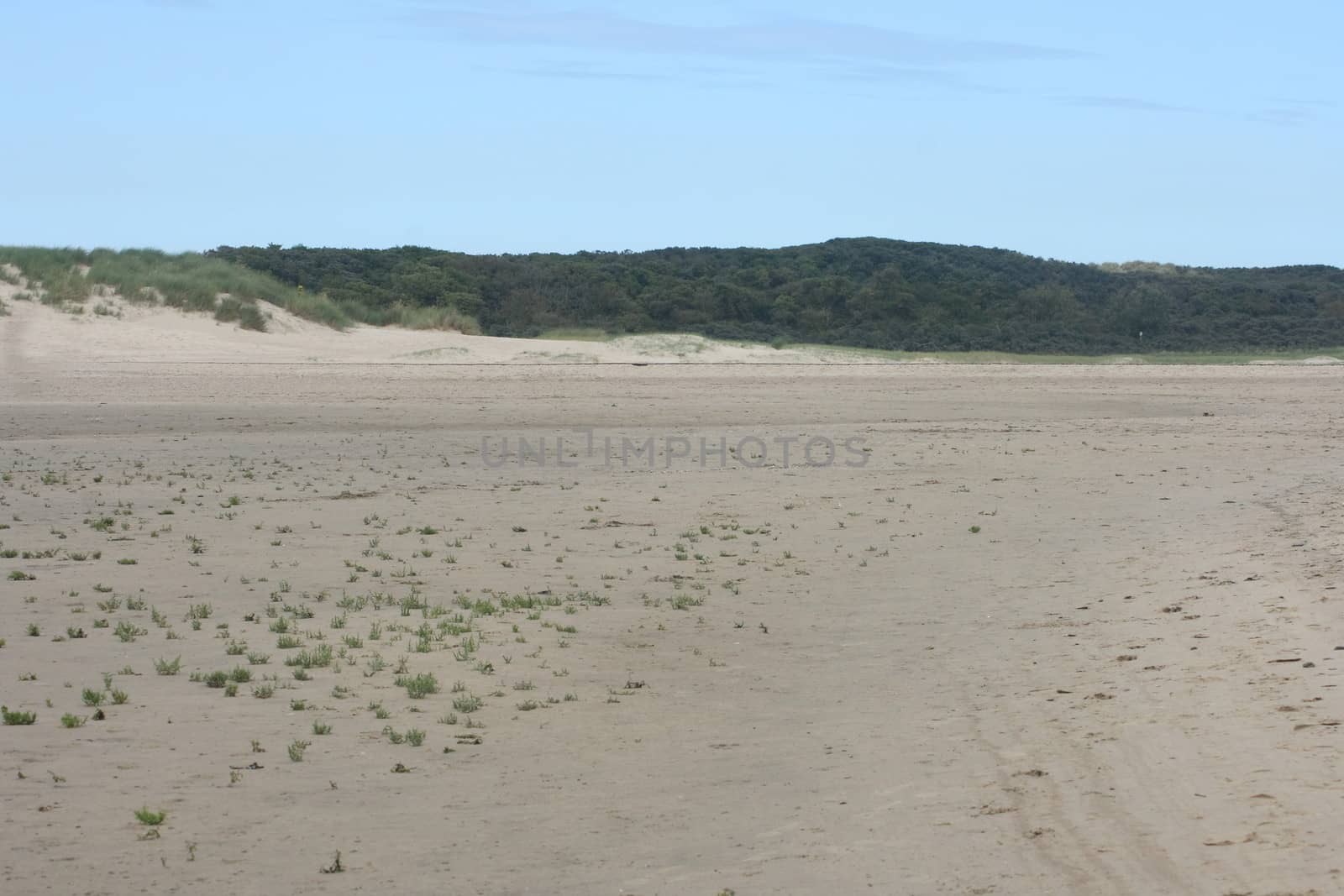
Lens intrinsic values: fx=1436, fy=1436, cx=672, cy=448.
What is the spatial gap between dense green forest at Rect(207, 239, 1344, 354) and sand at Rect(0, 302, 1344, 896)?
77.8 feet

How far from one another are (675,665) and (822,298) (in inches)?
1634

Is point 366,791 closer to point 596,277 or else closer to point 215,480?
point 215,480

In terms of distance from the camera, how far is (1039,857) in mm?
4723

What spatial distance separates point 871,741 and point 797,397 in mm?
17374

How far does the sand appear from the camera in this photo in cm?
486

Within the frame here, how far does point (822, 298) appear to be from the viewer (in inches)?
1907

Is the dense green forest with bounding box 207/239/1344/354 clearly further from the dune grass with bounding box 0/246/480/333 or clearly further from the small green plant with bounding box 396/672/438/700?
the small green plant with bounding box 396/672/438/700

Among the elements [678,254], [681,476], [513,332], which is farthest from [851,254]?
[681,476]

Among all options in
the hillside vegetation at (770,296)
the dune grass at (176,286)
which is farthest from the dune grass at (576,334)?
the dune grass at (176,286)

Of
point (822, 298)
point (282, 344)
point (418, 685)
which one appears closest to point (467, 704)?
point (418, 685)

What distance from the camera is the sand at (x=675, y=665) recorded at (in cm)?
486

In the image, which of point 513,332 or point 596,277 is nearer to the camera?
point 513,332

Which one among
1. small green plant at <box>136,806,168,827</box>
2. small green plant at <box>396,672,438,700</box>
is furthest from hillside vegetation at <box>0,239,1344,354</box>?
small green plant at <box>136,806,168,827</box>

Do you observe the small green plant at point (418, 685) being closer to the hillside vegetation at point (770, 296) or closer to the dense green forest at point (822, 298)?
the hillside vegetation at point (770, 296)
